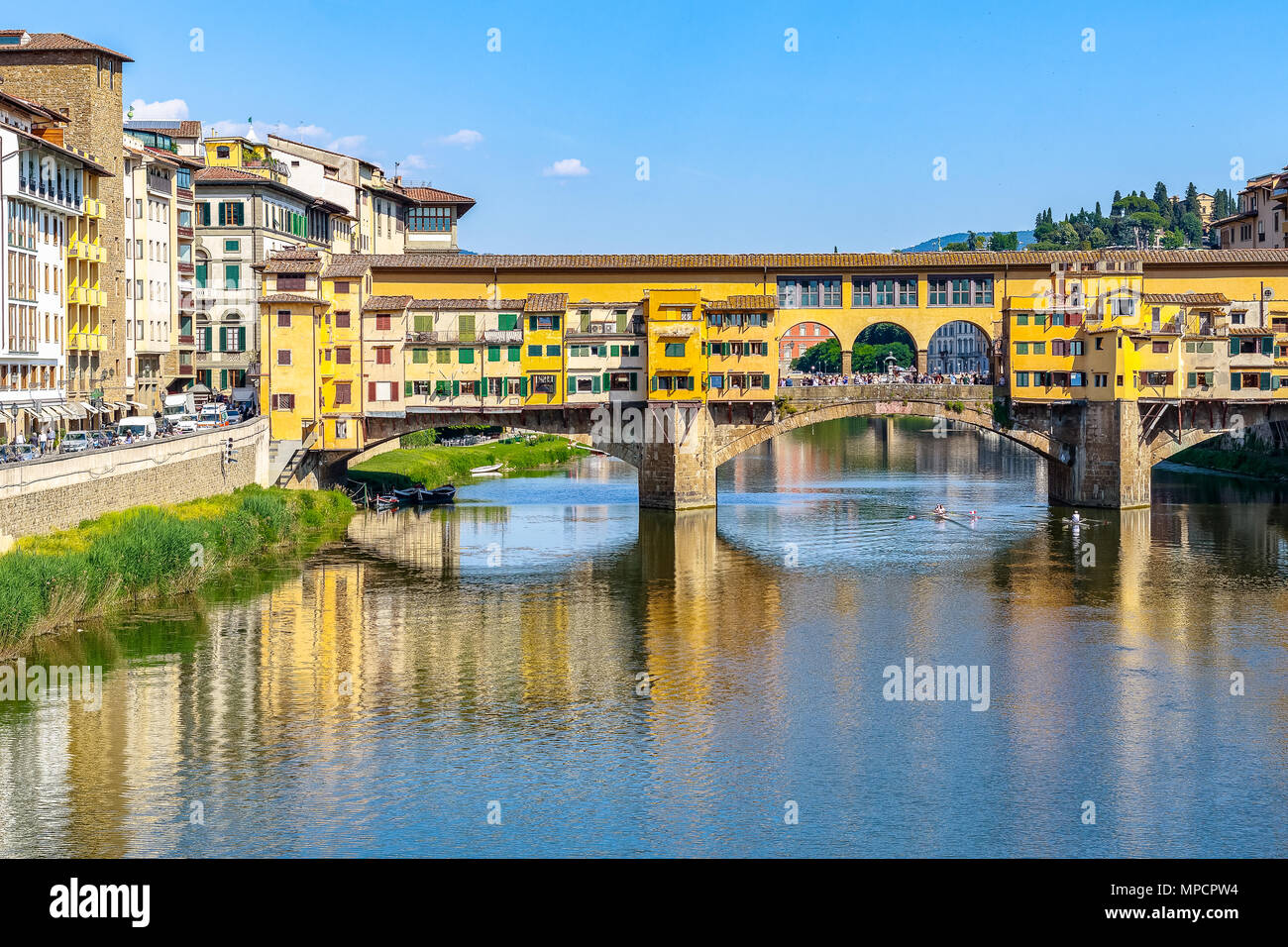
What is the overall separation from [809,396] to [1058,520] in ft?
43.3

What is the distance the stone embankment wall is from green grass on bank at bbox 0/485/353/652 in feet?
1.92

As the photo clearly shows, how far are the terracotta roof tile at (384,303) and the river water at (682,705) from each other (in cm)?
1223

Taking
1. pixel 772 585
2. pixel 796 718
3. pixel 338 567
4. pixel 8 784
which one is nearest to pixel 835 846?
pixel 796 718

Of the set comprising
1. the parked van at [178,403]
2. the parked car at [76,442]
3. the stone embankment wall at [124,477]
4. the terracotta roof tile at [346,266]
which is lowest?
the stone embankment wall at [124,477]

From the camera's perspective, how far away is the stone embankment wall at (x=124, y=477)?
48.1 metres

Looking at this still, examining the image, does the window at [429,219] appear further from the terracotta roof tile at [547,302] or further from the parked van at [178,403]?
the terracotta roof tile at [547,302]

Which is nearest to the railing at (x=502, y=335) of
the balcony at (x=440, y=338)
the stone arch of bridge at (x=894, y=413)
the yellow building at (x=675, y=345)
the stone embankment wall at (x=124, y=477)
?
the balcony at (x=440, y=338)

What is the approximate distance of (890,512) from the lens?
8188 centimetres

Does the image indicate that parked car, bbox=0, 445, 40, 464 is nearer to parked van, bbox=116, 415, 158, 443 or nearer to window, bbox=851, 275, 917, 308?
parked van, bbox=116, 415, 158, 443

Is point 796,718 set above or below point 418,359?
below

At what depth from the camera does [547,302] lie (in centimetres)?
7988
